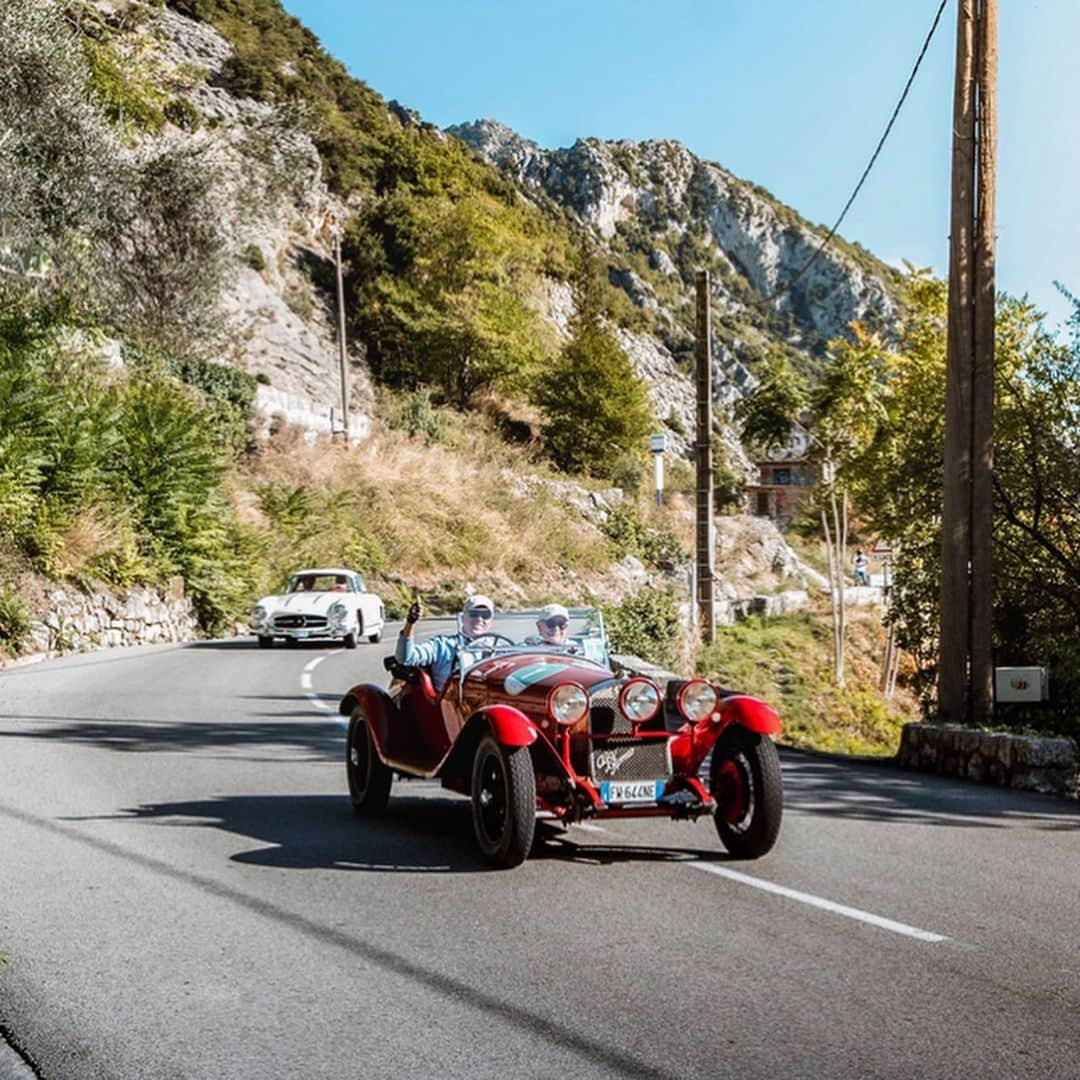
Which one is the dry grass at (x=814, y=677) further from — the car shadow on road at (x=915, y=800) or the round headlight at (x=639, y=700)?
the round headlight at (x=639, y=700)

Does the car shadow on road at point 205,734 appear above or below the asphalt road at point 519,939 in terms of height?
above

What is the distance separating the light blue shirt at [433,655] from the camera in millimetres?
8336

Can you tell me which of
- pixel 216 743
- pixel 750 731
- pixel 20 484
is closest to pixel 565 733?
pixel 750 731

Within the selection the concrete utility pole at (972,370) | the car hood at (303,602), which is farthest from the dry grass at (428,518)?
the concrete utility pole at (972,370)

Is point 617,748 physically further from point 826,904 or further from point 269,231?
point 269,231

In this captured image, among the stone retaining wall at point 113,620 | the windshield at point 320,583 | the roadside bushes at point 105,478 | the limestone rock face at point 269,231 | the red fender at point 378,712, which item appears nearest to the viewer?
the red fender at point 378,712

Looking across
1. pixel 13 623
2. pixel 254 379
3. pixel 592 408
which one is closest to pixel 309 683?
pixel 13 623

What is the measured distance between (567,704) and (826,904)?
164 cm

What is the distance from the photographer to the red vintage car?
7.00 meters

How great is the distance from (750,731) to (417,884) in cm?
192

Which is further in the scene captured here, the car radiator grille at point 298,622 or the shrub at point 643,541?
the shrub at point 643,541

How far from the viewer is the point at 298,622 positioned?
86.5ft

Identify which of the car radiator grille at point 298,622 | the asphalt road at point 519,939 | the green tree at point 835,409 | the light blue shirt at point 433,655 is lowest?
the asphalt road at point 519,939

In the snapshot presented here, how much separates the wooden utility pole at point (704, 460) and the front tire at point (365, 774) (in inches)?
727
